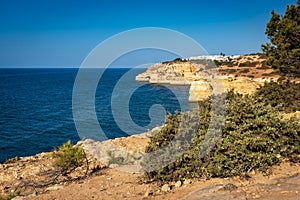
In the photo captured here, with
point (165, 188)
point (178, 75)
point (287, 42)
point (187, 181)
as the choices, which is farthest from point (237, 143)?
point (178, 75)

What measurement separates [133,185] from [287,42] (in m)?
13.4

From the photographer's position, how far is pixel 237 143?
6754mm

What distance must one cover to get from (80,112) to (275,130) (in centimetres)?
3249

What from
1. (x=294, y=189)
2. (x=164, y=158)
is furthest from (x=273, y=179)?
(x=164, y=158)

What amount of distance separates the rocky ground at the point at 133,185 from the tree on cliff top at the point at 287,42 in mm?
10938

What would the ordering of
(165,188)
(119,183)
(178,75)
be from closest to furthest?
1. (165,188)
2. (119,183)
3. (178,75)

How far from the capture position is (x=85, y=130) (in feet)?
89.9

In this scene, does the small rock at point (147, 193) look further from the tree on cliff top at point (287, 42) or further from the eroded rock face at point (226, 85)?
the eroded rock face at point (226, 85)

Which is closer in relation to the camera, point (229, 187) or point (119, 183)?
point (229, 187)

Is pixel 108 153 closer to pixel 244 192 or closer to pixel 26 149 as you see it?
pixel 244 192

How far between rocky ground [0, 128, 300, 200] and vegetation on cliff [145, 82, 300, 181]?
0.23m

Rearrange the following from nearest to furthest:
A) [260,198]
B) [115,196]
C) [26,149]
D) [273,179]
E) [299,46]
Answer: [260,198]
[273,179]
[115,196]
[299,46]
[26,149]

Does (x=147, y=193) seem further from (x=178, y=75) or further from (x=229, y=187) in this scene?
(x=178, y=75)

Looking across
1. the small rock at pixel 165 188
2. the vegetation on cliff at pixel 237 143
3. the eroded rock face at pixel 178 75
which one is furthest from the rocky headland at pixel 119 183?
the eroded rock face at pixel 178 75
